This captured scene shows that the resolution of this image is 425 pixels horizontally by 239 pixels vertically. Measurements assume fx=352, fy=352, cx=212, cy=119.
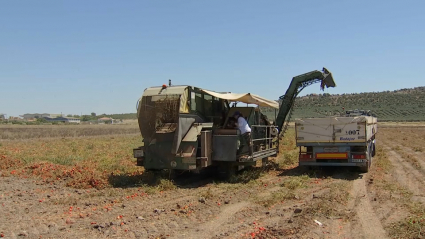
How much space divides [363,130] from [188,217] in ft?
24.5

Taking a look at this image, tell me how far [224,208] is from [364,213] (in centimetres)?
294

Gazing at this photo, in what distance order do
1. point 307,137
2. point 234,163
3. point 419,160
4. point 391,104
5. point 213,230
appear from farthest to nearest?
point 391,104
point 419,160
point 307,137
point 234,163
point 213,230

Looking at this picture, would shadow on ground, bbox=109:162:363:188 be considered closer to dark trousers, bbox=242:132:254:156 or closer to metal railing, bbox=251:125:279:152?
dark trousers, bbox=242:132:254:156

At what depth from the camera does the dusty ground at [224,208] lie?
20.4 feet

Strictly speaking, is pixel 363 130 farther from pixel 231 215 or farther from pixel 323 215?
pixel 231 215

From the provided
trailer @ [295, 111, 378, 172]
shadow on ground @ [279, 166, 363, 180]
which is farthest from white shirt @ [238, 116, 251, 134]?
shadow on ground @ [279, 166, 363, 180]

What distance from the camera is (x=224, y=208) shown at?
25.7ft

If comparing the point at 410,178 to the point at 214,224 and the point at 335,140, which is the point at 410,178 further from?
the point at 214,224

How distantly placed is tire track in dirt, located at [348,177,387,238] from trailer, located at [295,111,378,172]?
179 centimetres

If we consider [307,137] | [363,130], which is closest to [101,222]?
[307,137]

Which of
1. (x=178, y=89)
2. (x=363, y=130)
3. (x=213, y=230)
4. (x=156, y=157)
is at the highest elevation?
(x=178, y=89)

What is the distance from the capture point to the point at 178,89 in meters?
10.7

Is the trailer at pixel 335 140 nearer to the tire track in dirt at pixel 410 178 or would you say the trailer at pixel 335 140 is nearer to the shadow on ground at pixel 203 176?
the shadow on ground at pixel 203 176

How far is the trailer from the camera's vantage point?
39.0ft
